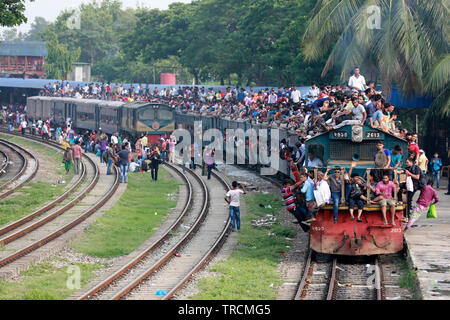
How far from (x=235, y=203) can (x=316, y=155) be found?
11.0 feet

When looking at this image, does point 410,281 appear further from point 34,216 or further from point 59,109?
point 59,109

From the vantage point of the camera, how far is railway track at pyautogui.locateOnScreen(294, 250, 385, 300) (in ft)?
45.9

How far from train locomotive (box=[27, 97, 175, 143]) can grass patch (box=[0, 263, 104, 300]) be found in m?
27.1

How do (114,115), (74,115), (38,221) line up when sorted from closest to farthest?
1. (38,221)
2. (114,115)
3. (74,115)

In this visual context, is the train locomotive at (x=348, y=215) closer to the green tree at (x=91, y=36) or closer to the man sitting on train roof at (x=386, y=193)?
the man sitting on train roof at (x=386, y=193)

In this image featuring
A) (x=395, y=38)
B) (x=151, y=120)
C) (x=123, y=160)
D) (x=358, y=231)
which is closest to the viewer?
(x=358, y=231)

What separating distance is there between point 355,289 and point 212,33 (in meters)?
51.8

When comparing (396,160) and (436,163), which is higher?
(396,160)

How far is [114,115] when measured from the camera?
47.7 meters

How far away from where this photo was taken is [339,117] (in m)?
17.8

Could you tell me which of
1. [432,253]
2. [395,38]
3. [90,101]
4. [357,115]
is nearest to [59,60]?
[90,101]

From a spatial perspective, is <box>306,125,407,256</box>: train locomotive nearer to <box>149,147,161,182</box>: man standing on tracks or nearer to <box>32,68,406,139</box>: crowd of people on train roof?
<box>32,68,406,139</box>: crowd of people on train roof

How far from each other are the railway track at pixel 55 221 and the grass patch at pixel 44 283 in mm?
666
